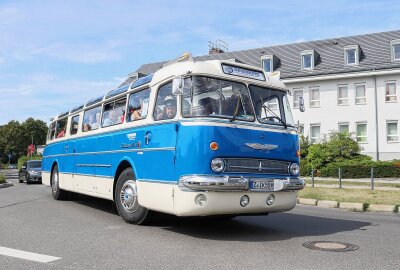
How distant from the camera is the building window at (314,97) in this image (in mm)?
43031

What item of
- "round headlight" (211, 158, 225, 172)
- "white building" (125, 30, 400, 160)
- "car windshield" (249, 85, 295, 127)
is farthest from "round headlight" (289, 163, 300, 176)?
"white building" (125, 30, 400, 160)

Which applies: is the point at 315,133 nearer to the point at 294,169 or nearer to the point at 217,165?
the point at 294,169

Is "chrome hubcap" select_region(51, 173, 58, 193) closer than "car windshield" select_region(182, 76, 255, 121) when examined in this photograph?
No

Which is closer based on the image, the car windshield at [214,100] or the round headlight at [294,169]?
the car windshield at [214,100]

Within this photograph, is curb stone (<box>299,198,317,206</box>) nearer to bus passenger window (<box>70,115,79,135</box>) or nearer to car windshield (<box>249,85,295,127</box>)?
car windshield (<box>249,85,295,127</box>)

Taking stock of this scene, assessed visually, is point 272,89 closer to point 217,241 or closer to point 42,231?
point 217,241

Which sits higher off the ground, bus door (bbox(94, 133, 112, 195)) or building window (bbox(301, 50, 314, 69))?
building window (bbox(301, 50, 314, 69))

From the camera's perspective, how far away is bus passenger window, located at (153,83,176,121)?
24.2 feet

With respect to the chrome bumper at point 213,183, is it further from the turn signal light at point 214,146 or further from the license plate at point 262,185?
the turn signal light at point 214,146

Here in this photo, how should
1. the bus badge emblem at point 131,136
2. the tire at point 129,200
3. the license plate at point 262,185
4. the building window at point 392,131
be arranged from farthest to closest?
the building window at point 392,131, the bus badge emblem at point 131,136, the tire at point 129,200, the license plate at point 262,185

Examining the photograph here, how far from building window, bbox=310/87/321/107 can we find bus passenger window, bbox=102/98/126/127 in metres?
35.5

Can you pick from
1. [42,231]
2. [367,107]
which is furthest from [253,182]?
[367,107]

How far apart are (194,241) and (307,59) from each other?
133ft

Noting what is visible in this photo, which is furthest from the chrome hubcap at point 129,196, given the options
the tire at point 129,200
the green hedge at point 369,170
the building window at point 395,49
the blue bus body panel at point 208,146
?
the building window at point 395,49
